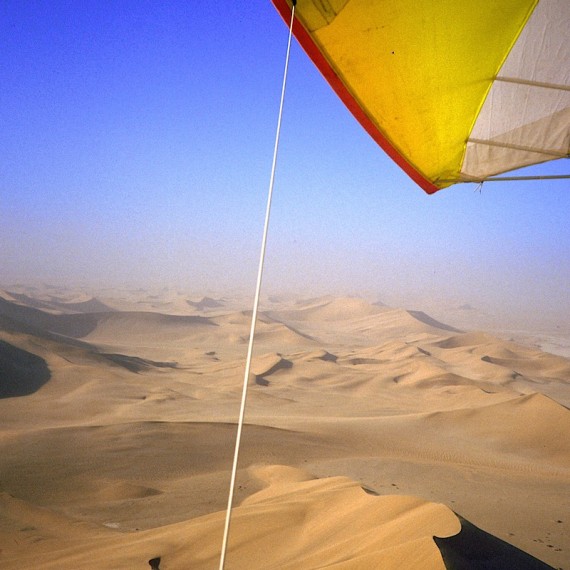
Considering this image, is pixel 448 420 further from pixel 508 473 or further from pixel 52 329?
pixel 52 329

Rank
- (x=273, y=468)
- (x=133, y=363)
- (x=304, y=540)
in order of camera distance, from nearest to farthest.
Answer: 1. (x=304, y=540)
2. (x=273, y=468)
3. (x=133, y=363)

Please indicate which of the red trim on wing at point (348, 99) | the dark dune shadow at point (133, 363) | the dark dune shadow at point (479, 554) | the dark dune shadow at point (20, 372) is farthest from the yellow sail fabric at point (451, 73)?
the dark dune shadow at point (133, 363)

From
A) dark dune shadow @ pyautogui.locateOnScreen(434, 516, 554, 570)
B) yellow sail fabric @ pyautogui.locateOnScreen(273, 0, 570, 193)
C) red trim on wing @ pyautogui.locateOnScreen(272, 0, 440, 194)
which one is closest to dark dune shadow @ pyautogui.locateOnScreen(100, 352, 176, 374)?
dark dune shadow @ pyautogui.locateOnScreen(434, 516, 554, 570)

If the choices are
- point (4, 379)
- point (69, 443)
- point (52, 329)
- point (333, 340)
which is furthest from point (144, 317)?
point (69, 443)

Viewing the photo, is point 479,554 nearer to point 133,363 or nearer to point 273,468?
point 273,468

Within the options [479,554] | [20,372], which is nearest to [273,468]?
[479,554]
